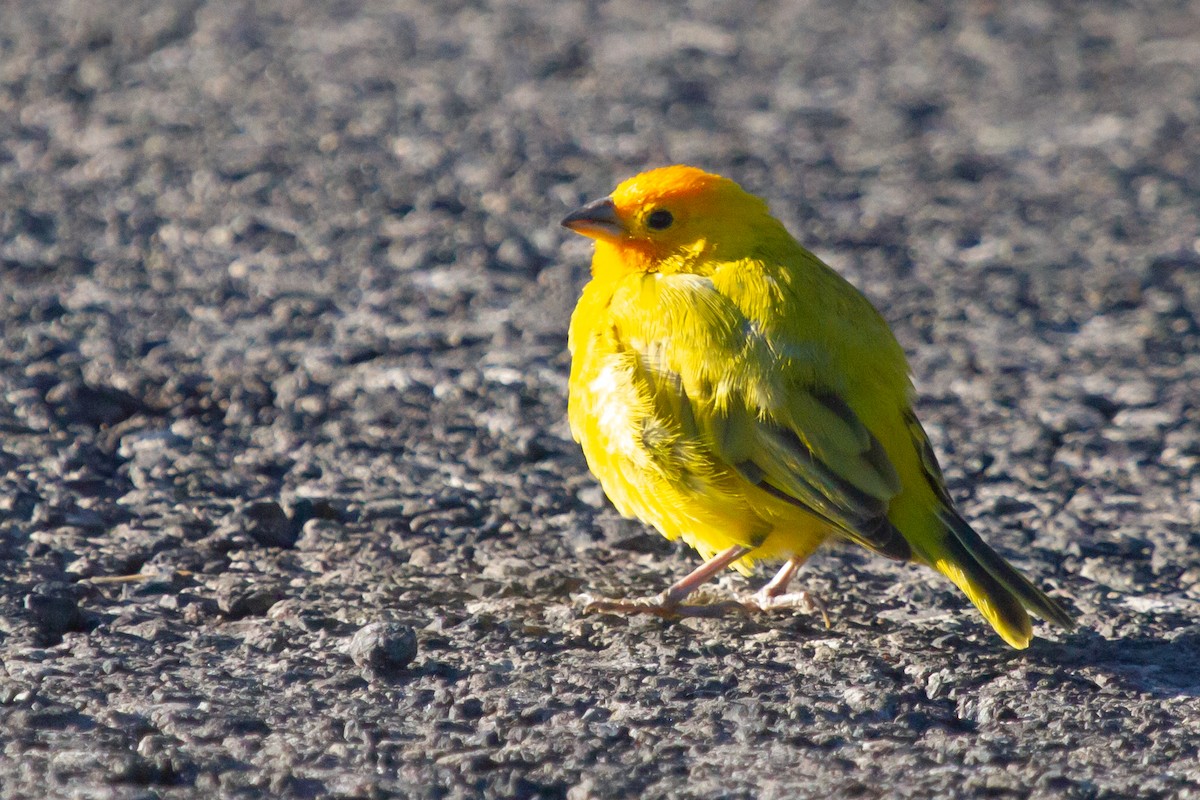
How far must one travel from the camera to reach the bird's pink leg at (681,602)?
397 centimetres

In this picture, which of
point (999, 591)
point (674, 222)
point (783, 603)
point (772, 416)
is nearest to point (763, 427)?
point (772, 416)

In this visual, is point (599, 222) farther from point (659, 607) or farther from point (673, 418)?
point (659, 607)

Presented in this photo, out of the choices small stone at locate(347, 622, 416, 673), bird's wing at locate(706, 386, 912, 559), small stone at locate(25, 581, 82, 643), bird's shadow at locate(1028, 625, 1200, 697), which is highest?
bird's wing at locate(706, 386, 912, 559)

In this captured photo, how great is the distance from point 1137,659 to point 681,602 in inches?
44.1

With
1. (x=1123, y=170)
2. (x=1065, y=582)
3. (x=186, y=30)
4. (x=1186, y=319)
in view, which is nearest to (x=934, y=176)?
(x=1123, y=170)

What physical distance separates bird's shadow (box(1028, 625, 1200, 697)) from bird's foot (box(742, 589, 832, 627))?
56 centimetres

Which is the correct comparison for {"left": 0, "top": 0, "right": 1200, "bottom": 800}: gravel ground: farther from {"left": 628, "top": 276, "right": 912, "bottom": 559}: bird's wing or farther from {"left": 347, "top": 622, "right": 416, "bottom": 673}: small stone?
{"left": 628, "top": 276, "right": 912, "bottom": 559}: bird's wing

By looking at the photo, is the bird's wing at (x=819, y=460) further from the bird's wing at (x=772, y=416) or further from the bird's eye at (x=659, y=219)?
the bird's eye at (x=659, y=219)

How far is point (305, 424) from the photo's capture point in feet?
16.7

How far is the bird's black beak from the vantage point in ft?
14.5

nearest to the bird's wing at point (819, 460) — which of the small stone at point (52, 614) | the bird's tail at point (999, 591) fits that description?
the bird's tail at point (999, 591)

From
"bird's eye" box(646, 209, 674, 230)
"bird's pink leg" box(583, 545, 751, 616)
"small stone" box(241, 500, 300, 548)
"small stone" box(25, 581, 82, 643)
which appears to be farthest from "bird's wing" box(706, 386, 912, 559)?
"small stone" box(25, 581, 82, 643)

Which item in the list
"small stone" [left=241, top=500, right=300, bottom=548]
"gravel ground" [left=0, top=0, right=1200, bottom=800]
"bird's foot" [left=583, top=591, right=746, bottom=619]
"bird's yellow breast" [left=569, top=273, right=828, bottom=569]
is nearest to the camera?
"gravel ground" [left=0, top=0, right=1200, bottom=800]

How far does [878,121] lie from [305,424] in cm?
399
